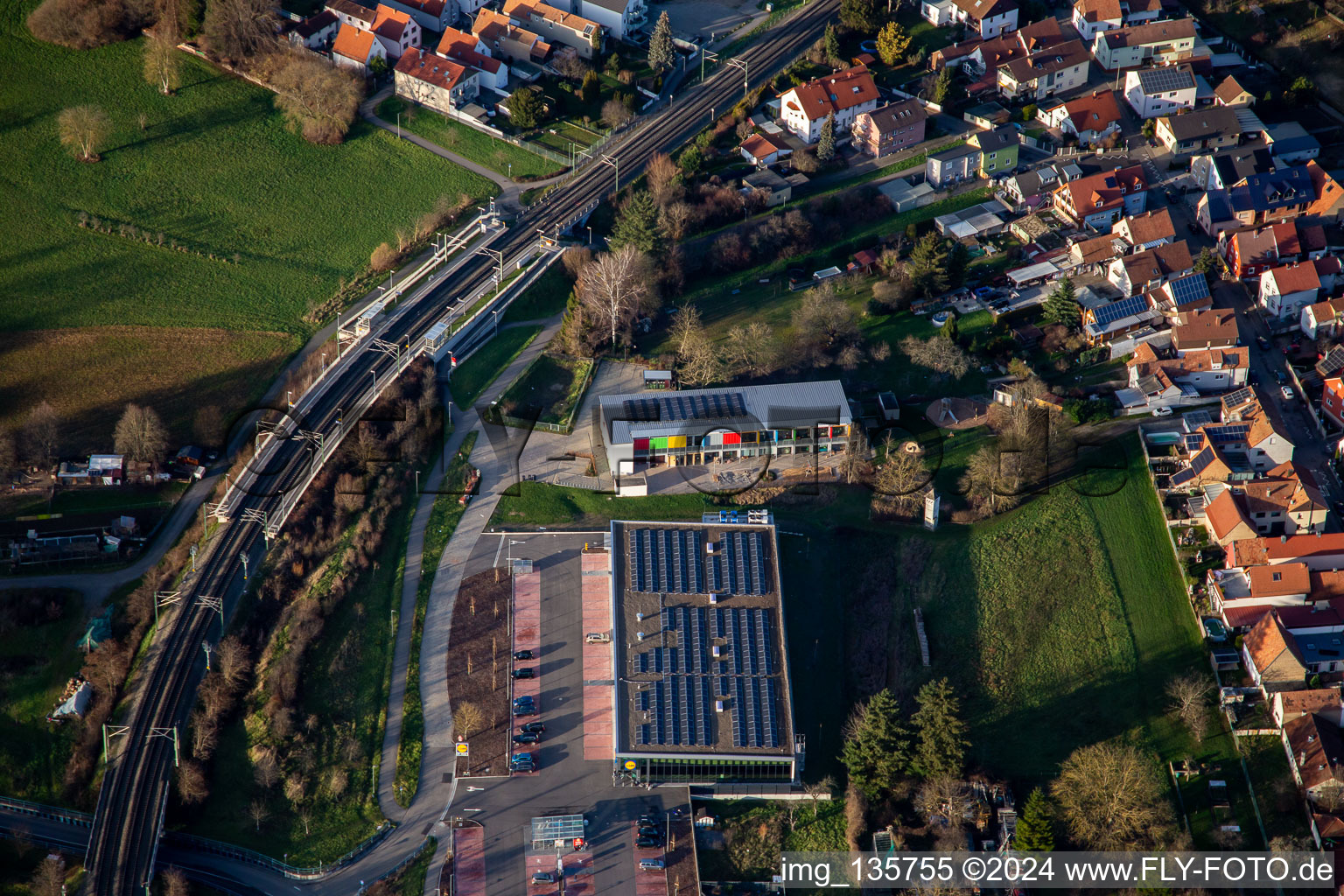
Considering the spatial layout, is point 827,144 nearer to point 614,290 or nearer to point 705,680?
point 614,290

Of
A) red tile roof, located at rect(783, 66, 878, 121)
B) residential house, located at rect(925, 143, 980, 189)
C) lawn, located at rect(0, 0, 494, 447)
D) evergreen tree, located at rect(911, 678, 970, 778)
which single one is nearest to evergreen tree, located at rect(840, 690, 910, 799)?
evergreen tree, located at rect(911, 678, 970, 778)

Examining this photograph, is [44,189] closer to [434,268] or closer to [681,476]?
[434,268]

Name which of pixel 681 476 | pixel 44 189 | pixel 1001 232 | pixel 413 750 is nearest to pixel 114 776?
pixel 413 750

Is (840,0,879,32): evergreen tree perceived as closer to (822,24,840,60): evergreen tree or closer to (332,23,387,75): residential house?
(822,24,840,60): evergreen tree

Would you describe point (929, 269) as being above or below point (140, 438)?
above

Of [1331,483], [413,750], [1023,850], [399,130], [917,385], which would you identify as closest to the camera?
[1023,850]

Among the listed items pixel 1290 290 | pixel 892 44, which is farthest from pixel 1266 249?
pixel 892 44
